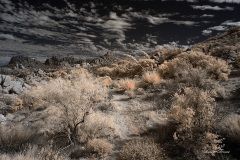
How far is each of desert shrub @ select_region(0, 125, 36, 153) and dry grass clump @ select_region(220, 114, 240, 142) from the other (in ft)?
17.8

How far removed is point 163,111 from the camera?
31.8 feet

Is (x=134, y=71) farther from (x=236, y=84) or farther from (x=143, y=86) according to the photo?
(x=236, y=84)

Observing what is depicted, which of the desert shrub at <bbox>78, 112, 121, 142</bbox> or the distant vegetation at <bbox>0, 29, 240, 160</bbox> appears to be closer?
the distant vegetation at <bbox>0, 29, 240, 160</bbox>

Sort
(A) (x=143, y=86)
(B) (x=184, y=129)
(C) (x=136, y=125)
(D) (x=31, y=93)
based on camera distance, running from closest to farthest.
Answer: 1. (B) (x=184, y=129)
2. (C) (x=136, y=125)
3. (D) (x=31, y=93)
4. (A) (x=143, y=86)

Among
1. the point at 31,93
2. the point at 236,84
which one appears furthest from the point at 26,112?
the point at 236,84

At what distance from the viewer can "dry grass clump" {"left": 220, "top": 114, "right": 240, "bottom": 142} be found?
614cm

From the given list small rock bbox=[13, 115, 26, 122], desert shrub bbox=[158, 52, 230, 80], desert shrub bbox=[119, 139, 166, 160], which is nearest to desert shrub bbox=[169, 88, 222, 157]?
desert shrub bbox=[119, 139, 166, 160]

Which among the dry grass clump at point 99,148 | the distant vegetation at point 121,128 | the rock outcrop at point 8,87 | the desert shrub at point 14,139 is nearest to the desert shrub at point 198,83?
the distant vegetation at point 121,128

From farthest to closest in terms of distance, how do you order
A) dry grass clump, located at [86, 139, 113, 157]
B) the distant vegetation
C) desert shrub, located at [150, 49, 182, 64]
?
desert shrub, located at [150, 49, 182, 64]
dry grass clump, located at [86, 139, 113, 157]
the distant vegetation

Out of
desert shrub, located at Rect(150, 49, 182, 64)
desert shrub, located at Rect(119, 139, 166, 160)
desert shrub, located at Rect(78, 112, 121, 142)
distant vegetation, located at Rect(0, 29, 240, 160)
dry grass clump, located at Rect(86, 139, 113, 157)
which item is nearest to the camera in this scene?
desert shrub, located at Rect(119, 139, 166, 160)

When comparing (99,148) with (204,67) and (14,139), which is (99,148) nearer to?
(14,139)

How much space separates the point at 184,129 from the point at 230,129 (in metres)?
1.16

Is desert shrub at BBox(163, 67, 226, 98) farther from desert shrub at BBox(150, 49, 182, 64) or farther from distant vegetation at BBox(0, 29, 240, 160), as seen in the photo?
desert shrub at BBox(150, 49, 182, 64)

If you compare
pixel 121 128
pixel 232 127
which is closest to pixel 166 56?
pixel 121 128
